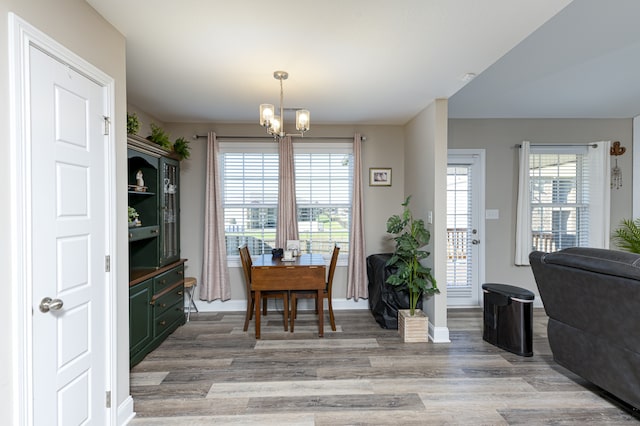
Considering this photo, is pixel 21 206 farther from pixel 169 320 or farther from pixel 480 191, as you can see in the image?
pixel 480 191

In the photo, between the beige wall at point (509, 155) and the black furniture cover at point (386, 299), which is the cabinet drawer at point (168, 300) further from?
the beige wall at point (509, 155)

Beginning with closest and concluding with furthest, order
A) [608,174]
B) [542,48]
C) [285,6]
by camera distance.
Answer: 1. [285,6]
2. [542,48]
3. [608,174]

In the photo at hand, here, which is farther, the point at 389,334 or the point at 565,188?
the point at 565,188

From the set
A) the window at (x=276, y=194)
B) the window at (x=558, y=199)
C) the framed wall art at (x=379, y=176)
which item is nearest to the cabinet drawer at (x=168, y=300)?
the window at (x=276, y=194)

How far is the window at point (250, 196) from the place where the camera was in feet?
13.5

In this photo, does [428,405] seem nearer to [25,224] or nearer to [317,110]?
[25,224]

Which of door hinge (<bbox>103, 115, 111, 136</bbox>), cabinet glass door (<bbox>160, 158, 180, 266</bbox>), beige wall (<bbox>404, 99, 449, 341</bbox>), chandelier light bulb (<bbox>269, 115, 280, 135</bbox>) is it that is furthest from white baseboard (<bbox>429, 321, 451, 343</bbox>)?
door hinge (<bbox>103, 115, 111, 136</bbox>)

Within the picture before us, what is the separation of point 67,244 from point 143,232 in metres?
1.44

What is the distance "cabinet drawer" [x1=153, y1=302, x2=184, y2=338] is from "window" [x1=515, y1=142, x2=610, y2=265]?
4.23m

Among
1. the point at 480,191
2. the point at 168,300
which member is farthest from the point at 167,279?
the point at 480,191

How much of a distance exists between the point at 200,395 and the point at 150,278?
3.89 ft

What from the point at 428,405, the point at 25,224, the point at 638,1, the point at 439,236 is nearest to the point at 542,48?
the point at 638,1

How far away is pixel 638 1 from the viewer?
6.22ft

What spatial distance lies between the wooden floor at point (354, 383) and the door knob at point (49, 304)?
107cm
